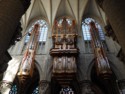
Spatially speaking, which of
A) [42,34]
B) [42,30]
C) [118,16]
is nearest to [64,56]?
[42,34]

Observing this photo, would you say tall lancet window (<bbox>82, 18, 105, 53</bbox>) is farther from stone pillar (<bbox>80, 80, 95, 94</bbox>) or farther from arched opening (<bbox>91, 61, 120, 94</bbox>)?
stone pillar (<bbox>80, 80, 95, 94</bbox>)

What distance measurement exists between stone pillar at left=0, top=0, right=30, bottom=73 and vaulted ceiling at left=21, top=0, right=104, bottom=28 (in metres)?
10.5

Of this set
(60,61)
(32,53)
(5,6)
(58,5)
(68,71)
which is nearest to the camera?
(5,6)

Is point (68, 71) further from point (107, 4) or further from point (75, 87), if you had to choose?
point (107, 4)

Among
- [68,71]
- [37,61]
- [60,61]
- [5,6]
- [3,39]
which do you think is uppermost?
[37,61]

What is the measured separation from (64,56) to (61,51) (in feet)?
1.41

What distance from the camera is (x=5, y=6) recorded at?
187 inches

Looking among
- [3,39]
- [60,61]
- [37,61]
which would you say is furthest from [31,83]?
[3,39]

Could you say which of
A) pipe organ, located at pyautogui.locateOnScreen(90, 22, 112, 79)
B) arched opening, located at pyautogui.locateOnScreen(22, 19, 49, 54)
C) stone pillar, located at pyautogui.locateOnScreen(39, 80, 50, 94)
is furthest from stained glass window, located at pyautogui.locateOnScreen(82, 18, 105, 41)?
stone pillar, located at pyautogui.locateOnScreen(39, 80, 50, 94)

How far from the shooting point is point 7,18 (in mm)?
4660

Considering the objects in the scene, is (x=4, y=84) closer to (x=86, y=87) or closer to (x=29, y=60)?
(x=29, y=60)

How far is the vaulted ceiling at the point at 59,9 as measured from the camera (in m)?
15.9

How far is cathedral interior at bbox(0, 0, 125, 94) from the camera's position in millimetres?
5396

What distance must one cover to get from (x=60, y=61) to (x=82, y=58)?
95.7 inches
